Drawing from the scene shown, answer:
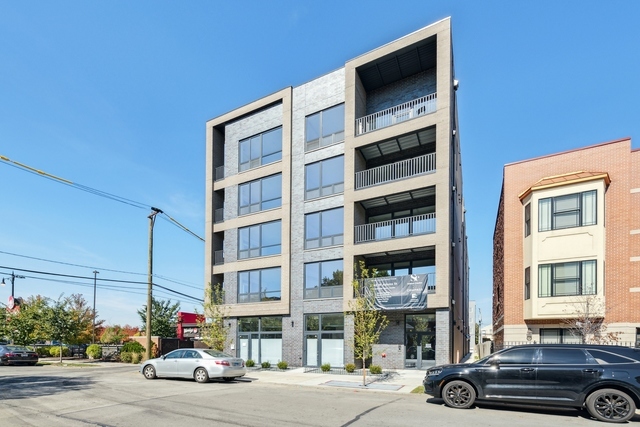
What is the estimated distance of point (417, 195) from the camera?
73.0 feet

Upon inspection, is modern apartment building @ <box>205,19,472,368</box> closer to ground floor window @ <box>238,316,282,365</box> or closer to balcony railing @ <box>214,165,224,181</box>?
ground floor window @ <box>238,316,282,365</box>

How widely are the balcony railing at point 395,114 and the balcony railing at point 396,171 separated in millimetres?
2187

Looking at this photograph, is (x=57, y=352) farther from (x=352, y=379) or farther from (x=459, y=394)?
(x=459, y=394)

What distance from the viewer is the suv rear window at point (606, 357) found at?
10.1 metres

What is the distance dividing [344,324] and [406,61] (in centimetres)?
1454

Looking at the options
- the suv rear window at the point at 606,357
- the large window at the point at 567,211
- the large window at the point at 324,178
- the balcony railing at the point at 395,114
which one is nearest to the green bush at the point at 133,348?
the large window at the point at 324,178

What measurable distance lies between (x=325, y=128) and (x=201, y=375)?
14.8m

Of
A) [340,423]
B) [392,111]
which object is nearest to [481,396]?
[340,423]

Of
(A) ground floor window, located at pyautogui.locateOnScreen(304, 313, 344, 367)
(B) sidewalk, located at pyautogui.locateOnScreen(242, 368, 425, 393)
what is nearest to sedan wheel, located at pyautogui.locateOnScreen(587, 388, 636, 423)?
(B) sidewalk, located at pyautogui.locateOnScreen(242, 368, 425, 393)

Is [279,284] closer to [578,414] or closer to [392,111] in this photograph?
[392,111]

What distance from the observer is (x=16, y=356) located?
88.5ft

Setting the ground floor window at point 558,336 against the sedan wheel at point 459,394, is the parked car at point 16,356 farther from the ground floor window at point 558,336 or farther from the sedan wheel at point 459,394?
the ground floor window at point 558,336

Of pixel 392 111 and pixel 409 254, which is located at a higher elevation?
pixel 392 111

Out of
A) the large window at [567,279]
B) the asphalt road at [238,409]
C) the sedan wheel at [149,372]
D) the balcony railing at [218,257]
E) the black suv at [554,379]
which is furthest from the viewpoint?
the balcony railing at [218,257]
